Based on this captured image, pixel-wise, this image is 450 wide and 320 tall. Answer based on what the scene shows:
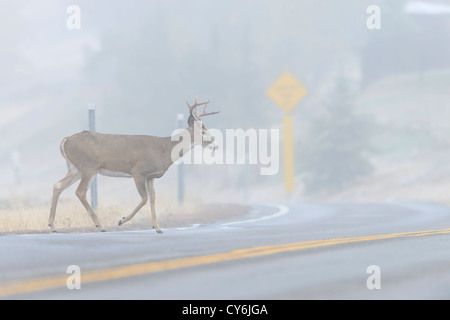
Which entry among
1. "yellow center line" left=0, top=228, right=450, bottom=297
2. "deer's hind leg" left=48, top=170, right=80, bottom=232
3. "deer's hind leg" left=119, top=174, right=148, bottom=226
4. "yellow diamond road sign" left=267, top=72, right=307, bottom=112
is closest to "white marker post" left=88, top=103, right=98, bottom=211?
"deer's hind leg" left=48, top=170, right=80, bottom=232

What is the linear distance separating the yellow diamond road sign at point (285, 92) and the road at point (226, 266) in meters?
32.5

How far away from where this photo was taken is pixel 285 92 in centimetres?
4647

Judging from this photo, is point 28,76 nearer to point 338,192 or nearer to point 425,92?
point 425,92

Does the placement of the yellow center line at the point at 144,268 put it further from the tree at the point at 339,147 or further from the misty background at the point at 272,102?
the tree at the point at 339,147

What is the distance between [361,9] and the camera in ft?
303

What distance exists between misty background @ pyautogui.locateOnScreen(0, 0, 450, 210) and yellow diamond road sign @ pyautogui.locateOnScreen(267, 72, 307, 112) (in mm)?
3832

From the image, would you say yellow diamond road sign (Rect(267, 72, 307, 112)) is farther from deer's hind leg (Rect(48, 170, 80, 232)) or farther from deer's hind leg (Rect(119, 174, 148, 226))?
deer's hind leg (Rect(119, 174, 148, 226))

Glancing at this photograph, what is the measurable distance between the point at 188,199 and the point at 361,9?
67.4 metres

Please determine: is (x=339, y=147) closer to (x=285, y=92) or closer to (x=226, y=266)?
(x=285, y=92)

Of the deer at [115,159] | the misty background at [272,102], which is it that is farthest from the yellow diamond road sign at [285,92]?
the deer at [115,159]

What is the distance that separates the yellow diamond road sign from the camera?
45.7m

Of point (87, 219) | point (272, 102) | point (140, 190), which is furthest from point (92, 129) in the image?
point (272, 102)

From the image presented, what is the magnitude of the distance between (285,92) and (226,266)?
3738 cm

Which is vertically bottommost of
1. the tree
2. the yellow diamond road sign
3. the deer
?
the tree
